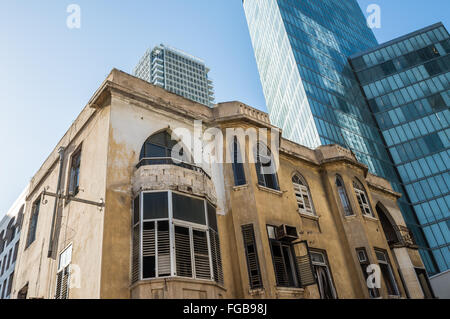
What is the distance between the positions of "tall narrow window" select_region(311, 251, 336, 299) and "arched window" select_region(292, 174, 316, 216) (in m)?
1.85

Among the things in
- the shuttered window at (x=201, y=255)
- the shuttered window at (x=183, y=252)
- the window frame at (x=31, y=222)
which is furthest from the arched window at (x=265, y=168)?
the window frame at (x=31, y=222)

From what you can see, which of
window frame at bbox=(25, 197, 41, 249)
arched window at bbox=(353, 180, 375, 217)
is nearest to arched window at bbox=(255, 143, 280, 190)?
arched window at bbox=(353, 180, 375, 217)

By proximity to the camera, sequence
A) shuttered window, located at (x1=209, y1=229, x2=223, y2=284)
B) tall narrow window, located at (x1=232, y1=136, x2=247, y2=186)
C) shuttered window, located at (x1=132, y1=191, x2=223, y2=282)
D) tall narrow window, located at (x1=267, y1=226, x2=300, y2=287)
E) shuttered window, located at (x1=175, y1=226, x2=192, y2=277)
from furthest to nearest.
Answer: tall narrow window, located at (x1=232, y1=136, x2=247, y2=186) < tall narrow window, located at (x1=267, y1=226, x2=300, y2=287) < shuttered window, located at (x1=209, y1=229, x2=223, y2=284) < shuttered window, located at (x1=175, y1=226, x2=192, y2=277) < shuttered window, located at (x1=132, y1=191, x2=223, y2=282)

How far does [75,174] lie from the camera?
1482 centimetres

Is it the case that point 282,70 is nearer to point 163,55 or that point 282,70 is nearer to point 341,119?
point 341,119

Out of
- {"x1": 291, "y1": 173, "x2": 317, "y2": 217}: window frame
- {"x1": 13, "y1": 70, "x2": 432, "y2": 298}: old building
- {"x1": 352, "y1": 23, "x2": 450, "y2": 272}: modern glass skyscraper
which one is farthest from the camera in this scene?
{"x1": 352, "y1": 23, "x2": 450, "y2": 272}: modern glass skyscraper

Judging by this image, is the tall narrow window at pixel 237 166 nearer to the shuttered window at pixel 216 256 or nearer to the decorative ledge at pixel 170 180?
the decorative ledge at pixel 170 180

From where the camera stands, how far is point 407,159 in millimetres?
63562

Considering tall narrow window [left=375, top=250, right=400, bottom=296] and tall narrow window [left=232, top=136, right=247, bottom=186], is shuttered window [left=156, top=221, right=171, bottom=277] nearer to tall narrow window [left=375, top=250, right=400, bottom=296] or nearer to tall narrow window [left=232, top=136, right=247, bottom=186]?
tall narrow window [left=232, top=136, right=247, bottom=186]

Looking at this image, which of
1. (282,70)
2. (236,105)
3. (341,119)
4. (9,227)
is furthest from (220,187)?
(282,70)

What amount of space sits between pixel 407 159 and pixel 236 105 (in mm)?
55075

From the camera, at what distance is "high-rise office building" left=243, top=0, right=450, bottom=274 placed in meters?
59.7

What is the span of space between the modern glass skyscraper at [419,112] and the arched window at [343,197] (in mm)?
43780

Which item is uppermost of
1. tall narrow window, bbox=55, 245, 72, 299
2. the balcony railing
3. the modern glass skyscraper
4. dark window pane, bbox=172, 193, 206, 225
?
the modern glass skyscraper
